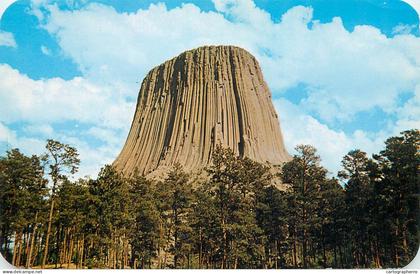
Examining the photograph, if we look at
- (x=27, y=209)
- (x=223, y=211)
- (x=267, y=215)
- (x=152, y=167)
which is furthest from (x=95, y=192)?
(x=152, y=167)

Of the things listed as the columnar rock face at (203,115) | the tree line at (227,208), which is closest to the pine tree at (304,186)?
the tree line at (227,208)

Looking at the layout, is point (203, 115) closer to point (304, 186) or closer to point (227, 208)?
point (304, 186)

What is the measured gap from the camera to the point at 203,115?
4331 inches

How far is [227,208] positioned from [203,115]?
7632cm

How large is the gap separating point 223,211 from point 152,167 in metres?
73.2

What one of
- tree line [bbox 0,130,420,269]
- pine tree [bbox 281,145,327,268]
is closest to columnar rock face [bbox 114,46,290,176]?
tree line [bbox 0,130,420,269]

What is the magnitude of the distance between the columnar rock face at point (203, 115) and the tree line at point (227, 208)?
59846 mm

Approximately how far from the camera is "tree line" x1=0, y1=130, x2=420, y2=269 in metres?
27.1

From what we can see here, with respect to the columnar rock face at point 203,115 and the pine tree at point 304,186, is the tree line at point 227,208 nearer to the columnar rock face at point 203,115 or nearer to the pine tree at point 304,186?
the pine tree at point 304,186

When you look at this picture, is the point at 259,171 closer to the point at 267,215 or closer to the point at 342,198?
the point at 267,215

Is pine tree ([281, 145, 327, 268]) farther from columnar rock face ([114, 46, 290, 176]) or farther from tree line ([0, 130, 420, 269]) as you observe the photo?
columnar rock face ([114, 46, 290, 176])

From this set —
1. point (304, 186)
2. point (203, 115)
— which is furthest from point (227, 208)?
point (203, 115)

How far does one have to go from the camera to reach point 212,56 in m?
116

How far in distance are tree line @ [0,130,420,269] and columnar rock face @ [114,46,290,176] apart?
59846 mm
